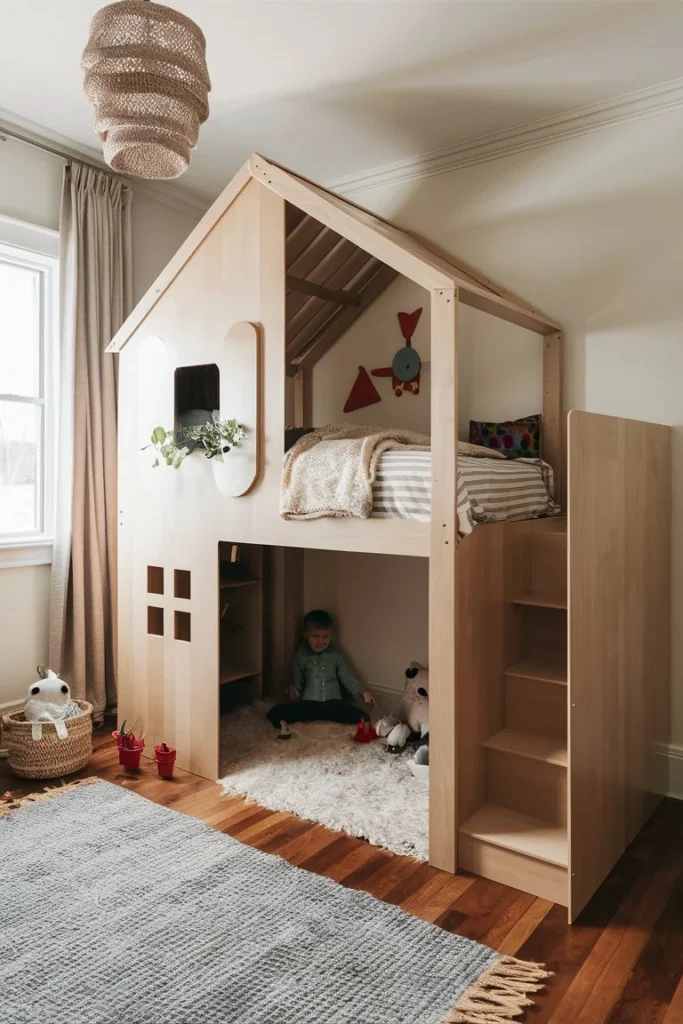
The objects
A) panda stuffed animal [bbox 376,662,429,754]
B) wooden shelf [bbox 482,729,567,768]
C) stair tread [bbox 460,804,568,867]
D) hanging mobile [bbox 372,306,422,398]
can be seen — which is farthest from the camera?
hanging mobile [bbox 372,306,422,398]

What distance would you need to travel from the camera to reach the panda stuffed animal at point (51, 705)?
2.93 meters

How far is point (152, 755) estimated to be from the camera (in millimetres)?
3166

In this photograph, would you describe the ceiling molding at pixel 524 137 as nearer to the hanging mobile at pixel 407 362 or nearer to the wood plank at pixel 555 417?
the hanging mobile at pixel 407 362

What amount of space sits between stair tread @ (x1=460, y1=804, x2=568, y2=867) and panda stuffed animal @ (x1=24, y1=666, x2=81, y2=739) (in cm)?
161

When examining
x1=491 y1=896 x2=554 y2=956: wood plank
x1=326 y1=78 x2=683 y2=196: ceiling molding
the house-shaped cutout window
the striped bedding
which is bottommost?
x1=491 y1=896 x2=554 y2=956: wood plank

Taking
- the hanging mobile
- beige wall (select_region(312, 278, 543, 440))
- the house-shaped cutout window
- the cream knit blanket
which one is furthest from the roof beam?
the cream knit blanket

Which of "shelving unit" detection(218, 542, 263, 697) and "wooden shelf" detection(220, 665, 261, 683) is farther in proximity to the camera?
"shelving unit" detection(218, 542, 263, 697)

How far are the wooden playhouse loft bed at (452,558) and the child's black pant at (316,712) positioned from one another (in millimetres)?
593

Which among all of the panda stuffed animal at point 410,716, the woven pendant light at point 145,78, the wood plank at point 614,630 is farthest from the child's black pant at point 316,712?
the woven pendant light at point 145,78

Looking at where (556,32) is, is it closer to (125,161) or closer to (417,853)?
(125,161)

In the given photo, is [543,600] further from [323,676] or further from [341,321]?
[341,321]

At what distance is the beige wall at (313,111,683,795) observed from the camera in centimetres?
287

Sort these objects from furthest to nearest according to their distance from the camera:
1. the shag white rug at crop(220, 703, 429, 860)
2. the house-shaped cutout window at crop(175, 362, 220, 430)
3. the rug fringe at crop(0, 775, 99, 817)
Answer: the house-shaped cutout window at crop(175, 362, 220, 430), the rug fringe at crop(0, 775, 99, 817), the shag white rug at crop(220, 703, 429, 860)

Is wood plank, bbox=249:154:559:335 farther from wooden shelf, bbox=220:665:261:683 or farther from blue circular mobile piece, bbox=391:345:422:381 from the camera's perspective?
wooden shelf, bbox=220:665:261:683
